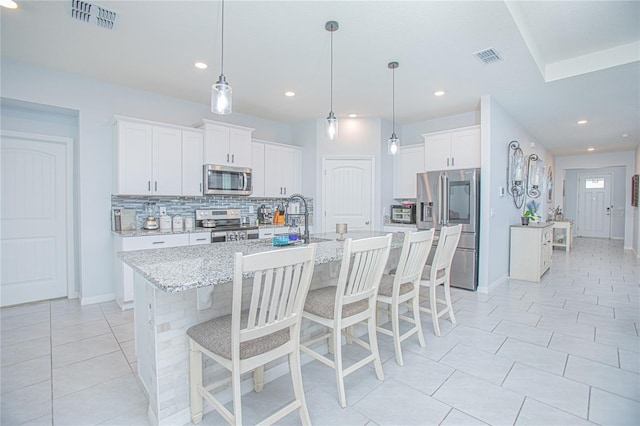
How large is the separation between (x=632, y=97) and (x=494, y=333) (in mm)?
3902

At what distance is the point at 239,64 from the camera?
334cm

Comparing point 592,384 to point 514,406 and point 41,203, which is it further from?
point 41,203

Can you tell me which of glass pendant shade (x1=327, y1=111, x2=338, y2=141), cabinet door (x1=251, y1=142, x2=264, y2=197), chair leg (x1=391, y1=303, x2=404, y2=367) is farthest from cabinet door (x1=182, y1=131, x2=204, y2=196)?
chair leg (x1=391, y1=303, x2=404, y2=367)

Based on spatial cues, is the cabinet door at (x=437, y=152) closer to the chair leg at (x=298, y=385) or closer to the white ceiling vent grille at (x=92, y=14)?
the chair leg at (x=298, y=385)

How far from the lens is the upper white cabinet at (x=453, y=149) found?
450cm

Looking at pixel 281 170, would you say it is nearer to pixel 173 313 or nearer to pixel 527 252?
pixel 173 313

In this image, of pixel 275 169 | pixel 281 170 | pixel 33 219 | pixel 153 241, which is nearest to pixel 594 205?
pixel 281 170

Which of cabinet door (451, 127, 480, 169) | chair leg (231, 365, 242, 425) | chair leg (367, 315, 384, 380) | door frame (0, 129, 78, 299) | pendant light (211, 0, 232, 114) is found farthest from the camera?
cabinet door (451, 127, 480, 169)

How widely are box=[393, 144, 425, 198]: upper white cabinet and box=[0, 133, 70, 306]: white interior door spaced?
192 inches

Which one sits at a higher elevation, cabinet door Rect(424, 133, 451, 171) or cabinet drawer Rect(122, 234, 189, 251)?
cabinet door Rect(424, 133, 451, 171)

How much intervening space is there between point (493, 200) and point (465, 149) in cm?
84

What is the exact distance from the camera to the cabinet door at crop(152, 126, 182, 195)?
3.94 meters

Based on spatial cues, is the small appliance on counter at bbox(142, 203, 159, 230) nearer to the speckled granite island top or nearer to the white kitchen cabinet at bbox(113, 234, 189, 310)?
the white kitchen cabinet at bbox(113, 234, 189, 310)

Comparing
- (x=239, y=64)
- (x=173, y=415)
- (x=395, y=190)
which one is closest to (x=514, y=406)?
(x=173, y=415)
